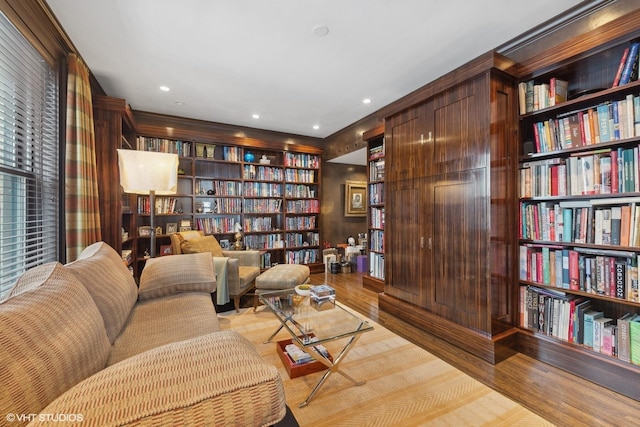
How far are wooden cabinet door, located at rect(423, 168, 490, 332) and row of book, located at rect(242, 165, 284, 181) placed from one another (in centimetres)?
285

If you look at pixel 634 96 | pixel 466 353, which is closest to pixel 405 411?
pixel 466 353

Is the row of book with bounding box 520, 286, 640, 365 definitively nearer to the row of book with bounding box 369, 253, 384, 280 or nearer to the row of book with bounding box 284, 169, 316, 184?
the row of book with bounding box 369, 253, 384, 280

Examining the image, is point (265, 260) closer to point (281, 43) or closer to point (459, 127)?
point (281, 43)

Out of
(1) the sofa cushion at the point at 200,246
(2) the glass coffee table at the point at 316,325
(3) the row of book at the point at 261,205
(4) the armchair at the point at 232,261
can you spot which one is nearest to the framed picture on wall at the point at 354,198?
(3) the row of book at the point at 261,205

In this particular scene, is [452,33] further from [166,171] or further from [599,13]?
[166,171]

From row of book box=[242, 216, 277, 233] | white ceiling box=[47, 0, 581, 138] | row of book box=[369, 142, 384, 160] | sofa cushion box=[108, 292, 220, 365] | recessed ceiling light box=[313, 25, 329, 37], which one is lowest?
sofa cushion box=[108, 292, 220, 365]

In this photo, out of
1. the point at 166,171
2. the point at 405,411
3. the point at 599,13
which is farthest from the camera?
the point at 166,171

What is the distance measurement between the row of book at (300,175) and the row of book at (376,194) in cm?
143

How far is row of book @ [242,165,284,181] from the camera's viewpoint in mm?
4552

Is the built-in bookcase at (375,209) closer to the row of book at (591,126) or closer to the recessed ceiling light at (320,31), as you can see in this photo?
the recessed ceiling light at (320,31)

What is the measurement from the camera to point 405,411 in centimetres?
153

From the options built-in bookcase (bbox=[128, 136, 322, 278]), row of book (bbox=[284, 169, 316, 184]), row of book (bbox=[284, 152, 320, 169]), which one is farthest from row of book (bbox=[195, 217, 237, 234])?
row of book (bbox=[284, 152, 320, 169])

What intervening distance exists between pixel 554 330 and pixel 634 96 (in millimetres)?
Answer: 1659

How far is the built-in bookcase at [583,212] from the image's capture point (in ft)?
5.53
